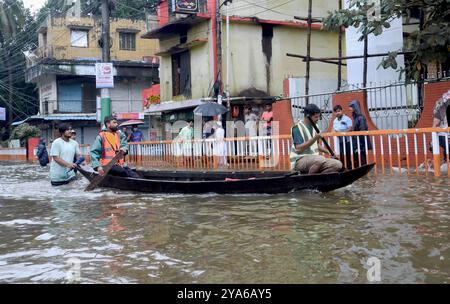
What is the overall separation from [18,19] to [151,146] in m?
25.5

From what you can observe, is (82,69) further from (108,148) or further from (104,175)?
(104,175)

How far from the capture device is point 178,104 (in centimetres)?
2488

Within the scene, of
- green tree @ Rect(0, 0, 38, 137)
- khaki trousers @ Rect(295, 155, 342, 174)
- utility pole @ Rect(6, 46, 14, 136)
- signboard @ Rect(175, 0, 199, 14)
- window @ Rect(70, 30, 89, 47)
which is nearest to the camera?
khaki trousers @ Rect(295, 155, 342, 174)

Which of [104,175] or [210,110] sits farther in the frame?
[210,110]

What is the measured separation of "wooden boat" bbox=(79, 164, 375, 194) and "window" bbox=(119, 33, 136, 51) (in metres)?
29.2

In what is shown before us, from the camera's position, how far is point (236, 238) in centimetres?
555

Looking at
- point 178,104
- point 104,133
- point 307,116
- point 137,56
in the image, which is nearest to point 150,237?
point 307,116

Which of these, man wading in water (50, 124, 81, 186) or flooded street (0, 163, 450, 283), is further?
man wading in water (50, 124, 81, 186)

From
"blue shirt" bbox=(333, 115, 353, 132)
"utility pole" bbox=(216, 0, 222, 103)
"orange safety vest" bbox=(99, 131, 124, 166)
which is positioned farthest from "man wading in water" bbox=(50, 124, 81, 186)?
"utility pole" bbox=(216, 0, 222, 103)

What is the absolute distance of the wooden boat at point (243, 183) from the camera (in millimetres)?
8141

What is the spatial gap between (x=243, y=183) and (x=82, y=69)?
97.6 feet

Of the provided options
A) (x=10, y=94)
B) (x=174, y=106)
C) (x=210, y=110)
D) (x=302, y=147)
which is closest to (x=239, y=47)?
(x=174, y=106)

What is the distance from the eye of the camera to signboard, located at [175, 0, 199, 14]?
2166 centimetres

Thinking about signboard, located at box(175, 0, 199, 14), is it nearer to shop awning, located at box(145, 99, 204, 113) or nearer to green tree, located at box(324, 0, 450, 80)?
shop awning, located at box(145, 99, 204, 113)
